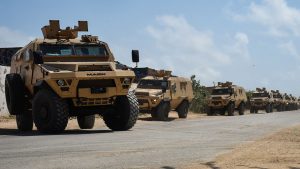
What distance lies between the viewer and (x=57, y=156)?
780 cm

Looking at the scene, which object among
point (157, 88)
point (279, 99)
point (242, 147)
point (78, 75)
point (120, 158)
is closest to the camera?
point (120, 158)

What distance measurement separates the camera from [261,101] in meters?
42.2

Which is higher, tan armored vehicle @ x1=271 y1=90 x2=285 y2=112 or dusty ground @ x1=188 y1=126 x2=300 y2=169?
tan armored vehicle @ x1=271 y1=90 x2=285 y2=112

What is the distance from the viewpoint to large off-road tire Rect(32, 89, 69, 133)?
39.3 ft

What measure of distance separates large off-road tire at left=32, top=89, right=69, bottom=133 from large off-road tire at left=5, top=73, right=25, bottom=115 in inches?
37.4

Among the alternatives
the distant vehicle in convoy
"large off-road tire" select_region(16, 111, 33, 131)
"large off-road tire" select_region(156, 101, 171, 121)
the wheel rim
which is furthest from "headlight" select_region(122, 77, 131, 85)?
the distant vehicle in convoy

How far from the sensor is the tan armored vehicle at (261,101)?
42.3 metres

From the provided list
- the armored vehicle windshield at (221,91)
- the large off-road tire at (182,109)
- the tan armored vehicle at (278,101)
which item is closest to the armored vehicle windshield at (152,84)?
the large off-road tire at (182,109)

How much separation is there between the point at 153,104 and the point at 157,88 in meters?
1.64

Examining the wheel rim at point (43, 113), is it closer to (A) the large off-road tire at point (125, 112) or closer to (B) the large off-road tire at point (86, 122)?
(A) the large off-road tire at point (125, 112)

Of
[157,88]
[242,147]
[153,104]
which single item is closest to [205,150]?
[242,147]

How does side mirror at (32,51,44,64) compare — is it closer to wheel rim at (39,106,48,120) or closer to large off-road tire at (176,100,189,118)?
wheel rim at (39,106,48,120)

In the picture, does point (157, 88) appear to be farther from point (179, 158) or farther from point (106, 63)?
point (179, 158)

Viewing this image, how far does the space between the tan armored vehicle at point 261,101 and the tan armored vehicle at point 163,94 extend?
17.1 m
